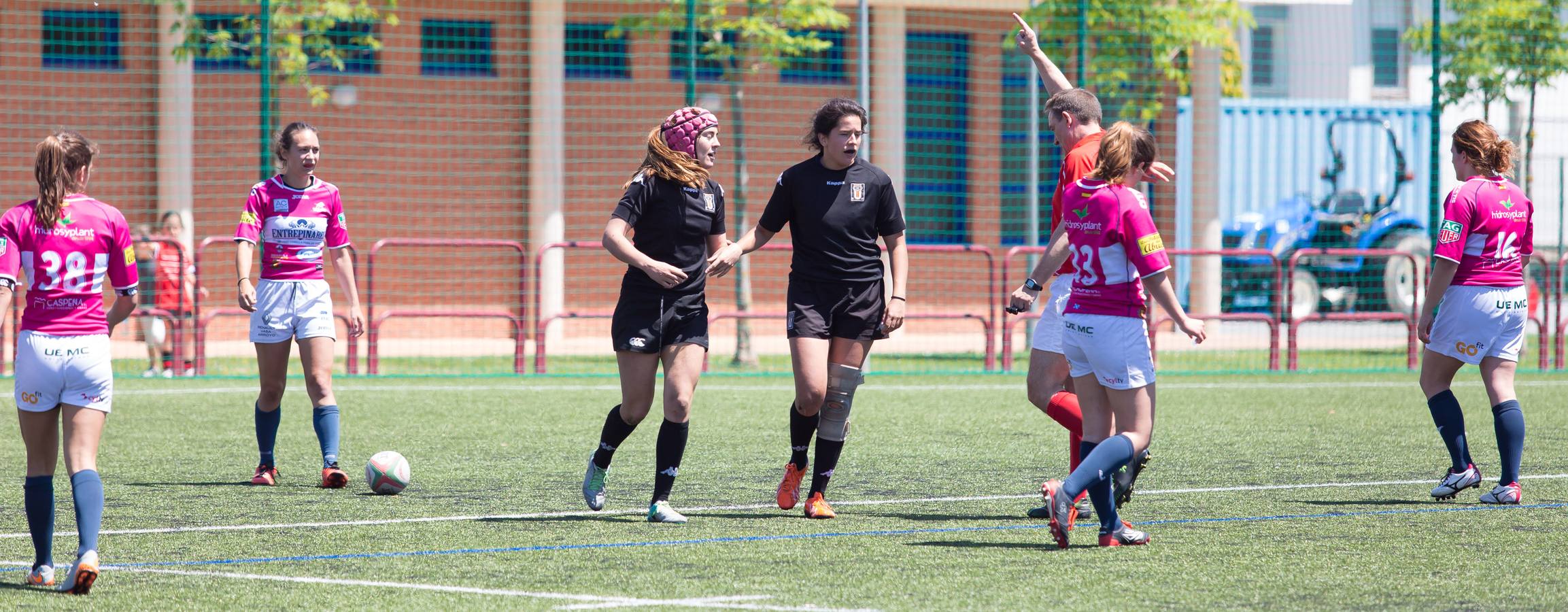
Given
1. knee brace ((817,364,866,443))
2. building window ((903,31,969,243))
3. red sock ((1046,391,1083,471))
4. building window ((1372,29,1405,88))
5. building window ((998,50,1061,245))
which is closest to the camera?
red sock ((1046,391,1083,471))

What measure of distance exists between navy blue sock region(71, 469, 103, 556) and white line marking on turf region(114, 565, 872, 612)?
39cm

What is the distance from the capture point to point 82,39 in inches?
734

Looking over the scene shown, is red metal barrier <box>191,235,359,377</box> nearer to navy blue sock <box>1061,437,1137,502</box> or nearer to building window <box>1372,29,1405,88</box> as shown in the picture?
navy blue sock <box>1061,437,1137,502</box>

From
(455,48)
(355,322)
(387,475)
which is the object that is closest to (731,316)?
(355,322)

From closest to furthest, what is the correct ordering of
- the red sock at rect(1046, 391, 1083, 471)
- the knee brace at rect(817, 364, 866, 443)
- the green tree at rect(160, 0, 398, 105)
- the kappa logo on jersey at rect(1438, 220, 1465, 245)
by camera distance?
1. the red sock at rect(1046, 391, 1083, 471)
2. the knee brace at rect(817, 364, 866, 443)
3. the kappa logo on jersey at rect(1438, 220, 1465, 245)
4. the green tree at rect(160, 0, 398, 105)

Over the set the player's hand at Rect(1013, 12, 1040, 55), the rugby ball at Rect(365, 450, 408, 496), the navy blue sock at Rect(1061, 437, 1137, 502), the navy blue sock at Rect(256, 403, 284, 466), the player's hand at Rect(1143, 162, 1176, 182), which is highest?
the player's hand at Rect(1013, 12, 1040, 55)

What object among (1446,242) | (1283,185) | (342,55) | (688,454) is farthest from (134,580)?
(1283,185)

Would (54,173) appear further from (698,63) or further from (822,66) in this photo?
(822,66)

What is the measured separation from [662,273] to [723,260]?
282 millimetres

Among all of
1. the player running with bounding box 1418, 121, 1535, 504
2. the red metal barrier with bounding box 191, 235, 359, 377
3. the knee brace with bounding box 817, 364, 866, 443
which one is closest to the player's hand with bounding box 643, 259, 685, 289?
the knee brace with bounding box 817, 364, 866, 443

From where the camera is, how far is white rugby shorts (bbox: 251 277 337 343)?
302 inches

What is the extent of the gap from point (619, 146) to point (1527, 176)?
35.3 feet

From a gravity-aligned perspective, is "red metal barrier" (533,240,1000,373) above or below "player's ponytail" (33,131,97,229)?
below

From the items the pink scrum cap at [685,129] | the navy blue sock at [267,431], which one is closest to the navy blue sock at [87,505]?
the pink scrum cap at [685,129]
